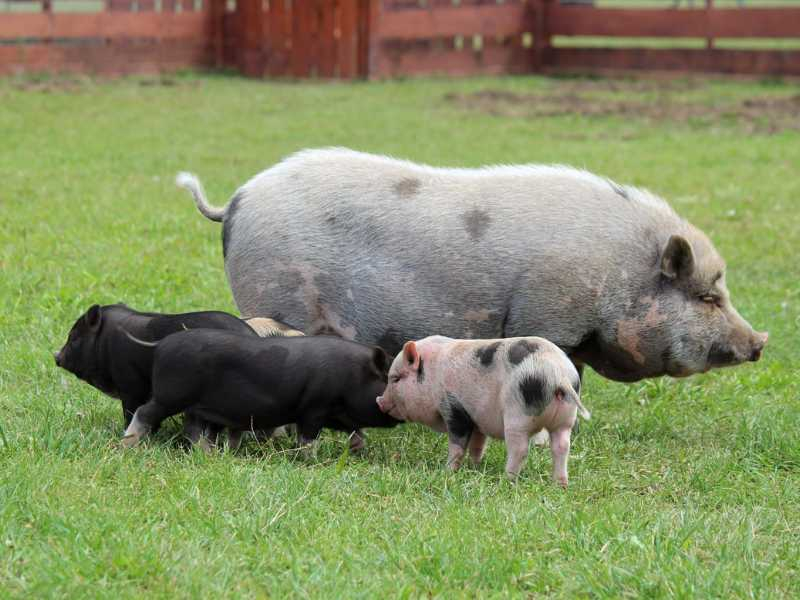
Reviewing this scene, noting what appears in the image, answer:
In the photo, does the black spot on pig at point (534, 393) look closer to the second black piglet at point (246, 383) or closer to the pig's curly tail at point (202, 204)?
the second black piglet at point (246, 383)

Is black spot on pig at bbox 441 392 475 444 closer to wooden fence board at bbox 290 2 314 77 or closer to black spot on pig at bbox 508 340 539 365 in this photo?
black spot on pig at bbox 508 340 539 365

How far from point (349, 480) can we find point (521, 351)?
78 centimetres

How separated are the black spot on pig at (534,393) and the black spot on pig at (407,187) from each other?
1265 mm

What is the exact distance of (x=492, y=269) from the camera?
5.25 metres

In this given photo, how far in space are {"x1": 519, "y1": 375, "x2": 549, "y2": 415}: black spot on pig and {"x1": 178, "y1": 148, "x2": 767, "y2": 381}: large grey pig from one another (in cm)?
77

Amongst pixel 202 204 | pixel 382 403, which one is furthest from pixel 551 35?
pixel 382 403

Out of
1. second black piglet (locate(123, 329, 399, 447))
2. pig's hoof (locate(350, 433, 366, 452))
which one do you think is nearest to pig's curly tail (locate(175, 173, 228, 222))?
second black piglet (locate(123, 329, 399, 447))

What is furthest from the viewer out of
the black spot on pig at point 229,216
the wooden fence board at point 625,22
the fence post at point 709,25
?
the wooden fence board at point 625,22

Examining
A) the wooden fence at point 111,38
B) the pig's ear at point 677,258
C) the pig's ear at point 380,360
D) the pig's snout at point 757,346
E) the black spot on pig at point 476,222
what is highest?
the wooden fence at point 111,38

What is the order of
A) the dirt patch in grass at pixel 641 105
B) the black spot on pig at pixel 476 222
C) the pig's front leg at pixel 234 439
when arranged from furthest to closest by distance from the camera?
the dirt patch in grass at pixel 641 105
the black spot on pig at pixel 476 222
the pig's front leg at pixel 234 439

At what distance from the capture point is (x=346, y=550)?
3643 millimetres

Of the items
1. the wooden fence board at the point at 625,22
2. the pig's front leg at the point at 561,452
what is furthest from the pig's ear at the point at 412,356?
the wooden fence board at the point at 625,22

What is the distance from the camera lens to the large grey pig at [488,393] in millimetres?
4480

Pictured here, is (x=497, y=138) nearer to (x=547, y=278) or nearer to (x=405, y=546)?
(x=547, y=278)
